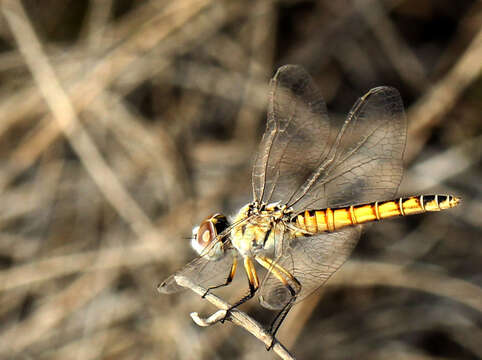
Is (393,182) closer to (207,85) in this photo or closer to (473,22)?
(207,85)

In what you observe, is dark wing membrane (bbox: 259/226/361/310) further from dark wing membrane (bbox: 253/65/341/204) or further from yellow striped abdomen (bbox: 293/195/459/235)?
dark wing membrane (bbox: 253/65/341/204)

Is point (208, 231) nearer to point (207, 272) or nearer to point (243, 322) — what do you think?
point (207, 272)

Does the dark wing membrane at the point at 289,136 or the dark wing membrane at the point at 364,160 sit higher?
the dark wing membrane at the point at 289,136

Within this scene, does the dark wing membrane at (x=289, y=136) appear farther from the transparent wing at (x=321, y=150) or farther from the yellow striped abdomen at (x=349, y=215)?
the yellow striped abdomen at (x=349, y=215)

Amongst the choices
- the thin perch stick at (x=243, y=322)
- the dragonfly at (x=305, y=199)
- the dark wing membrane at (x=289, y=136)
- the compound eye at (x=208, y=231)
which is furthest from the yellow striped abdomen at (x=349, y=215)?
the thin perch stick at (x=243, y=322)

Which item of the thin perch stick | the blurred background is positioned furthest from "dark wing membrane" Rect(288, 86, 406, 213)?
the blurred background
